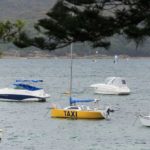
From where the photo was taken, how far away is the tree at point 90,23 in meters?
15.8

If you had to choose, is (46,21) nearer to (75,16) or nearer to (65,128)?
(75,16)

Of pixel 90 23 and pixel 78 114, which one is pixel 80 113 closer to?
pixel 78 114

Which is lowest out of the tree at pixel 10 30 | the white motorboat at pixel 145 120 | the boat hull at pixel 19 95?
the white motorboat at pixel 145 120

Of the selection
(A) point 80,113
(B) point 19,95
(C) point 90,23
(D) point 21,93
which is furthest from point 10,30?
(B) point 19,95

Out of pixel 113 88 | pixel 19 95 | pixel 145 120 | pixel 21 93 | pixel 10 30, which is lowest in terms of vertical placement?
pixel 145 120

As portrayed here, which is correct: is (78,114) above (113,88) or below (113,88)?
below

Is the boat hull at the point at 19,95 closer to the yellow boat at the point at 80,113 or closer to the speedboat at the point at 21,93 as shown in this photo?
the speedboat at the point at 21,93

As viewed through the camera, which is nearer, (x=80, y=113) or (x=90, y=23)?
(x=90, y=23)

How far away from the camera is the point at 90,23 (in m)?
16.0

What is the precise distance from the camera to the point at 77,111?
188ft

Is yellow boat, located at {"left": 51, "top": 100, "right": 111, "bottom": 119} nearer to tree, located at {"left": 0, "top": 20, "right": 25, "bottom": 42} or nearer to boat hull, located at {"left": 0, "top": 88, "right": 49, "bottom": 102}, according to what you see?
boat hull, located at {"left": 0, "top": 88, "right": 49, "bottom": 102}

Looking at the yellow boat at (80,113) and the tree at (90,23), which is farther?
the yellow boat at (80,113)

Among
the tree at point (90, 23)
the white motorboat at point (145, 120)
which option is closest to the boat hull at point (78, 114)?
the white motorboat at point (145, 120)

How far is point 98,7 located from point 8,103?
6121 cm
